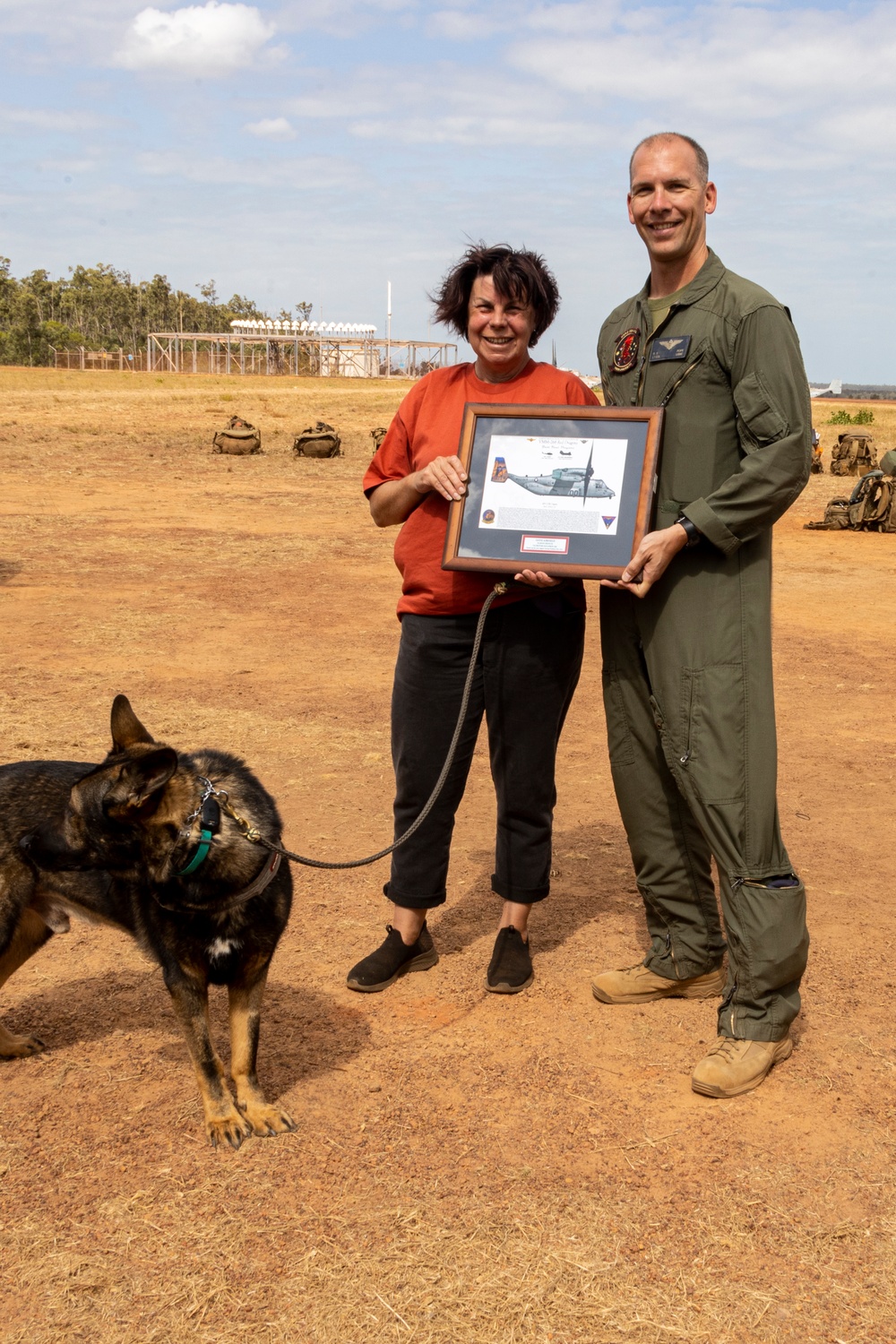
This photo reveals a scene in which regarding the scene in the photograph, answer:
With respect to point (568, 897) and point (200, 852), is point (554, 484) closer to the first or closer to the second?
point (200, 852)

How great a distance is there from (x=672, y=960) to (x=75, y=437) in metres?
22.5

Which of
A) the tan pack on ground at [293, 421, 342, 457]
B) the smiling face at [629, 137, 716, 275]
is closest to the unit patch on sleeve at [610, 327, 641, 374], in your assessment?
the smiling face at [629, 137, 716, 275]

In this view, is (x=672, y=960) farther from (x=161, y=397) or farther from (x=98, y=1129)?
(x=161, y=397)

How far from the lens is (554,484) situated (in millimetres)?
3447

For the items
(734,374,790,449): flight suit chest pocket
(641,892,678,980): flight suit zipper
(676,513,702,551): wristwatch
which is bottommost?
(641,892,678,980): flight suit zipper

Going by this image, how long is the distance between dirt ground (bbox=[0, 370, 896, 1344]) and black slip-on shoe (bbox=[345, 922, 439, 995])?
2.3 inches

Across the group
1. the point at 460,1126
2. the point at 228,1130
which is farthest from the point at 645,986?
the point at 228,1130

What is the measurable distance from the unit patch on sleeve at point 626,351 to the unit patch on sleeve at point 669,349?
0.08 metres

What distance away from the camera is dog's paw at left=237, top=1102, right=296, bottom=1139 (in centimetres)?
319

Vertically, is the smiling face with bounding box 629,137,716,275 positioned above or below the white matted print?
above

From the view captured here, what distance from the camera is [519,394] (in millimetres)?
3602

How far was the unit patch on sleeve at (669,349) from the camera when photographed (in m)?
3.25

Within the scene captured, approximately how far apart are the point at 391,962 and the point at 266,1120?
3.04 ft

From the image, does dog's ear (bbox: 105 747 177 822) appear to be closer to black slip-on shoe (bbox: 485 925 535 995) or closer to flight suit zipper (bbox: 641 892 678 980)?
black slip-on shoe (bbox: 485 925 535 995)
